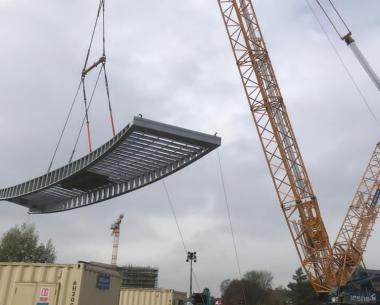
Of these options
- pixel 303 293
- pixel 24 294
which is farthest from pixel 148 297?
pixel 303 293

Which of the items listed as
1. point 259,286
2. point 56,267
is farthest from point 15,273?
point 259,286

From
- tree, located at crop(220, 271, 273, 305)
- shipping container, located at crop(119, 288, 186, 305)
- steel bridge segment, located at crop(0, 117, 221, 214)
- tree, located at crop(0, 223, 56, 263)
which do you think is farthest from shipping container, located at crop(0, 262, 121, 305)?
tree, located at crop(220, 271, 273, 305)

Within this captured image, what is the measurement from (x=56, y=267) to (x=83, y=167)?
34.5ft

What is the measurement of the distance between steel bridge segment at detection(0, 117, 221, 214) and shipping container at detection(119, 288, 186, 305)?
22.5 ft

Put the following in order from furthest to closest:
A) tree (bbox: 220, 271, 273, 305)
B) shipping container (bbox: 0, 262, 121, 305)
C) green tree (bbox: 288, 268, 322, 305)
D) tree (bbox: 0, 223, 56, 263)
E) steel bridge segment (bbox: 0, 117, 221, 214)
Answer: tree (bbox: 220, 271, 273, 305), green tree (bbox: 288, 268, 322, 305), tree (bbox: 0, 223, 56, 263), steel bridge segment (bbox: 0, 117, 221, 214), shipping container (bbox: 0, 262, 121, 305)

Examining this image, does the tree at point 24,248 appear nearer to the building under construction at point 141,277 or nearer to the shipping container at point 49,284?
the shipping container at point 49,284

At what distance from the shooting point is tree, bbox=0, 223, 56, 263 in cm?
5288

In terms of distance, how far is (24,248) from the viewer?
54250mm

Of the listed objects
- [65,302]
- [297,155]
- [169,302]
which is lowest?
[65,302]

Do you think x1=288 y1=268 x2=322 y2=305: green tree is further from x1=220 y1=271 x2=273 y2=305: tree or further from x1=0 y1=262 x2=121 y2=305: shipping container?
x1=0 y1=262 x2=121 y2=305: shipping container

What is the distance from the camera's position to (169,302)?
93.8ft

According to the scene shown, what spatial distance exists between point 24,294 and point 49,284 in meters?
0.97

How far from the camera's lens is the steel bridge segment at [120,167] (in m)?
21.6

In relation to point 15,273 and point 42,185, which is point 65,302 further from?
point 42,185
